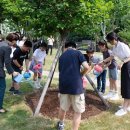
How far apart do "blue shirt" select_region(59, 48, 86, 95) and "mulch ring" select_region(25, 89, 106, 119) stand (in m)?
1.64

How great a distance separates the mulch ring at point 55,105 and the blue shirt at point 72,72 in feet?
5.39

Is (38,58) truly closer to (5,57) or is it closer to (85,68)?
(5,57)

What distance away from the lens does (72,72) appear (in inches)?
257

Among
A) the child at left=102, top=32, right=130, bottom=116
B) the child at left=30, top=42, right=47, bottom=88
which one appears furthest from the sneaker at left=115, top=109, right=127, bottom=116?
the child at left=30, top=42, right=47, bottom=88

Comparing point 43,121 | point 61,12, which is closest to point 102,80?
point 61,12

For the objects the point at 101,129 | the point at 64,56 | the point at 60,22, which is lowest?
the point at 101,129

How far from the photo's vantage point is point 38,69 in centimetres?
1087

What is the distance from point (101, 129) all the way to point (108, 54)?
9.81 ft

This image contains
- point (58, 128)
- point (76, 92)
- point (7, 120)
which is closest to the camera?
point (76, 92)

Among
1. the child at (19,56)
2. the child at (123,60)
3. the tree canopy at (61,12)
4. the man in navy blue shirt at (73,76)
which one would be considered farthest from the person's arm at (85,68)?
the child at (19,56)

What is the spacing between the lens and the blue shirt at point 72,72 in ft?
21.3

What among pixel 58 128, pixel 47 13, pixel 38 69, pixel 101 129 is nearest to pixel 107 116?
pixel 101 129

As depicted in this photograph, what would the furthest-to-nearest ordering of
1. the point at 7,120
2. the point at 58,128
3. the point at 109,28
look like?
1. the point at 109,28
2. the point at 7,120
3. the point at 58,128

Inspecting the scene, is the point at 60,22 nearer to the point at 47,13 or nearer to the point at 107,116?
the point at 47,13
